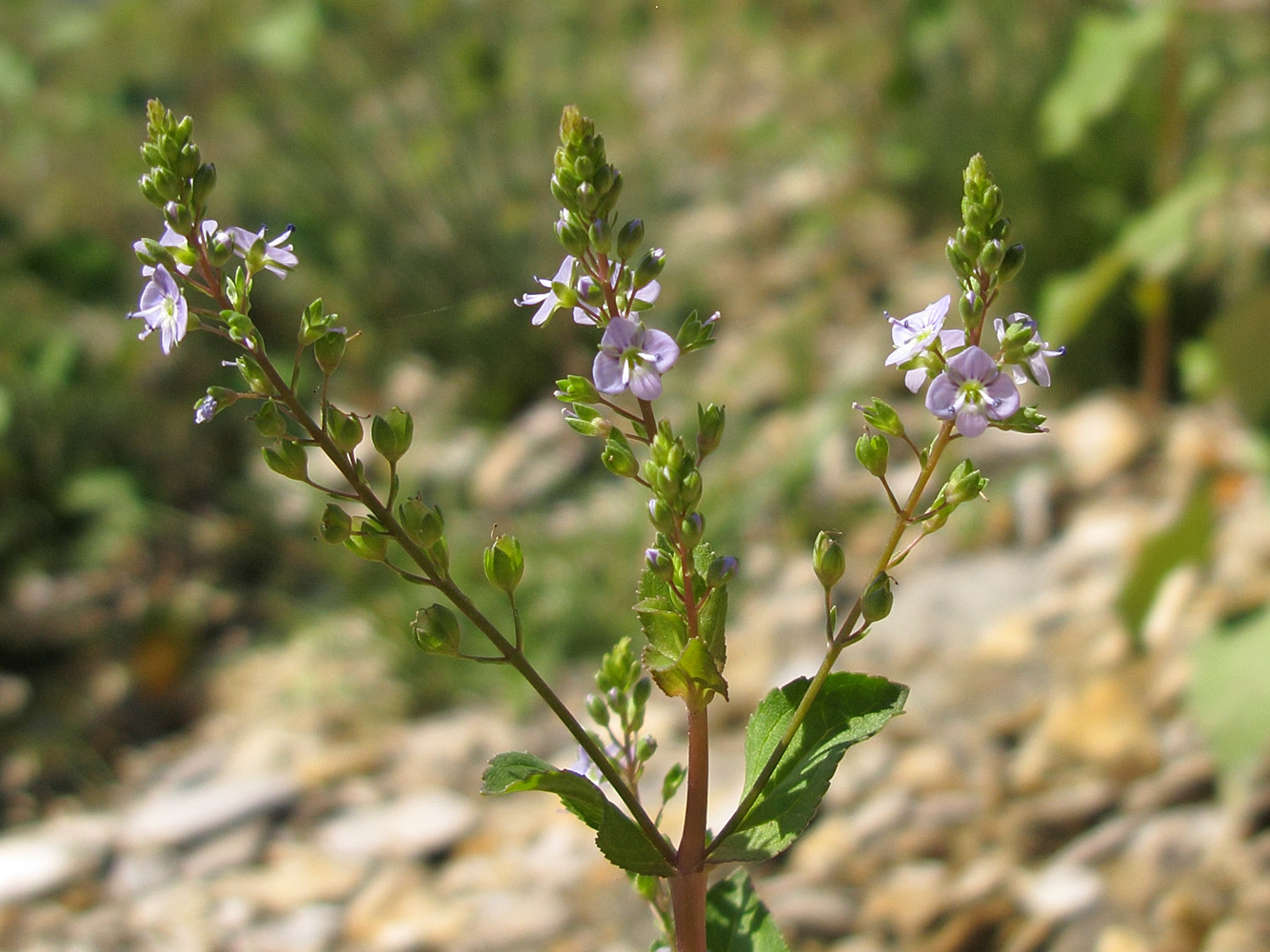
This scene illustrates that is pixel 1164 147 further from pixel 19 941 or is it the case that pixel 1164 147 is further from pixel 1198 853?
pixel 19 941

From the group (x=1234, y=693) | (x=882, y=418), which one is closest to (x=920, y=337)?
(x=882, y=418)

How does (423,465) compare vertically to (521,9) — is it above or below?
below

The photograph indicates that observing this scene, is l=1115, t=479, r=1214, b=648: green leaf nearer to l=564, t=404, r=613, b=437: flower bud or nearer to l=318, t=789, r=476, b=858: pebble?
l=318, t=789, r=476, b=858: pebble

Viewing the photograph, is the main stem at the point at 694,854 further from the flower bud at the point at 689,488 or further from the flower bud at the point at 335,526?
the flower bud at the point at 335,526

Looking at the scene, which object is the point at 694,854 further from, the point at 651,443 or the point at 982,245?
the point at 982,245

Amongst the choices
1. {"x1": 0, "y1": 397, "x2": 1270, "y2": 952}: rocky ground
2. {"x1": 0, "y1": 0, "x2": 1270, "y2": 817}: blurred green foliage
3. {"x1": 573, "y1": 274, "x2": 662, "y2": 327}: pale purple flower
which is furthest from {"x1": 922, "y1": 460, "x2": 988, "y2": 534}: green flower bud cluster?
{"x1": 0, "y1": 0, "x2": 1270, "y2": 817}: blurred green foliage

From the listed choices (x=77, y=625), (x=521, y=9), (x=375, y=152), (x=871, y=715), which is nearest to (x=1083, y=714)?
(x=871, y=715)

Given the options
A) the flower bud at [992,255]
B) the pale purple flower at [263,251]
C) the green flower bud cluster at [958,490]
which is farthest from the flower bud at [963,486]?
the pale purple flower at [263,251]
